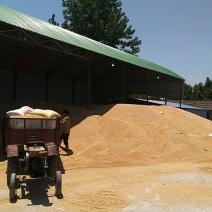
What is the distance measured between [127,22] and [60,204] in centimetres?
4920

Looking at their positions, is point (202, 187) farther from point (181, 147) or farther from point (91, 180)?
point (181, 147)

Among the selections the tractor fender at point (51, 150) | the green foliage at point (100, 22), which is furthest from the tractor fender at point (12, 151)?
the green foliage at point (100, 22)

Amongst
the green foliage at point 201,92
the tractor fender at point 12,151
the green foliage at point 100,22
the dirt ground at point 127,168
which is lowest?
the dirt ground at point 127,168

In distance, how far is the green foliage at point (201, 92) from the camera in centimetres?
6394

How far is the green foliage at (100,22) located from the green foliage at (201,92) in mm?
18396

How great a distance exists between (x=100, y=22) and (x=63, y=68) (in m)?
25.7

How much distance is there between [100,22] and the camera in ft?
170

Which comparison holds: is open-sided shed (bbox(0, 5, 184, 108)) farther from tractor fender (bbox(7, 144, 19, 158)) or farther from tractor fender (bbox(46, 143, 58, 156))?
tractor fender (bbox(46, 143, 58, 156))

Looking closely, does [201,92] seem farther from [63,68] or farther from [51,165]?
[51,165]

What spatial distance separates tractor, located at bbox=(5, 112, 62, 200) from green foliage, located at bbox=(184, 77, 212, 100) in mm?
58539

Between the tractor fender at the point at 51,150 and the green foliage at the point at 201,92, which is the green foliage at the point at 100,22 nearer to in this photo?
the green foliage at the point at 201,92

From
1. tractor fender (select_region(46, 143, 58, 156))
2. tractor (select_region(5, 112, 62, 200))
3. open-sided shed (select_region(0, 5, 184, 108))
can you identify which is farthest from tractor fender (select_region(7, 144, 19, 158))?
open-sided shed (select_region(0, 5, 184, 108))

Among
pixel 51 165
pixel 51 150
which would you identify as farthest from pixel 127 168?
pixel 51 150

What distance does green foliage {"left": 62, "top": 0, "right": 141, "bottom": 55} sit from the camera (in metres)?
51.5
